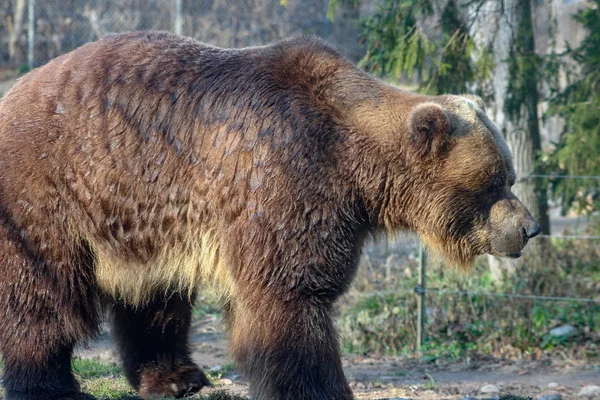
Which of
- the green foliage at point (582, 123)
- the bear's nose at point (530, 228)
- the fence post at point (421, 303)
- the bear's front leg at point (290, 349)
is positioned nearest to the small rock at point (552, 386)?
the fence post at point (421, 303)

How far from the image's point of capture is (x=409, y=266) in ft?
33.1

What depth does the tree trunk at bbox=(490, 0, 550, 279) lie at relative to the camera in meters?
8.88

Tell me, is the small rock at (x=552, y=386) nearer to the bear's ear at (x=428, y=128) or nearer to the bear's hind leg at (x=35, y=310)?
the bear's ear at (x=428, y=128)

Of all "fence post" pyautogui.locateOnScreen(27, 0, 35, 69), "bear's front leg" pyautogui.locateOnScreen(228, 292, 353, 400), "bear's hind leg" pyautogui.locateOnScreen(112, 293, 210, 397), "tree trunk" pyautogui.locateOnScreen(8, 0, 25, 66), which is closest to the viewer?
"bear's front leg" pyautogui.locateOnScreen(228, 292, 353, 400)

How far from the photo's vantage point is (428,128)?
5.10 meters

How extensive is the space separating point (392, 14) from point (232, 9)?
30.4 ft

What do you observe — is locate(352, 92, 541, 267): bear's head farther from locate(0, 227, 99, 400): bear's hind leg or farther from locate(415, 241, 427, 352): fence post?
locate(415, 241, 427, 352): fence post

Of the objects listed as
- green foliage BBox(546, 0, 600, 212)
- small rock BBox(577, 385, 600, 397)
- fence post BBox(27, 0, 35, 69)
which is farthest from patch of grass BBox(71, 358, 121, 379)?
fence post BBox(27, 0, 35, 69)

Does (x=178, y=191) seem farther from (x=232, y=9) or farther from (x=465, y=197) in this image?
(x=232, y=9)

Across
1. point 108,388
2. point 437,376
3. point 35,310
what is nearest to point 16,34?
point 108,388

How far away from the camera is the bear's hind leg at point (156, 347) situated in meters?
6.09

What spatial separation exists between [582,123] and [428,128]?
13.2 feet

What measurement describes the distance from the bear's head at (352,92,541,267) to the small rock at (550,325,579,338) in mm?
3356

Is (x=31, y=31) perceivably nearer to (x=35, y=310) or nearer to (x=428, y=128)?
(x=35, y=310)
